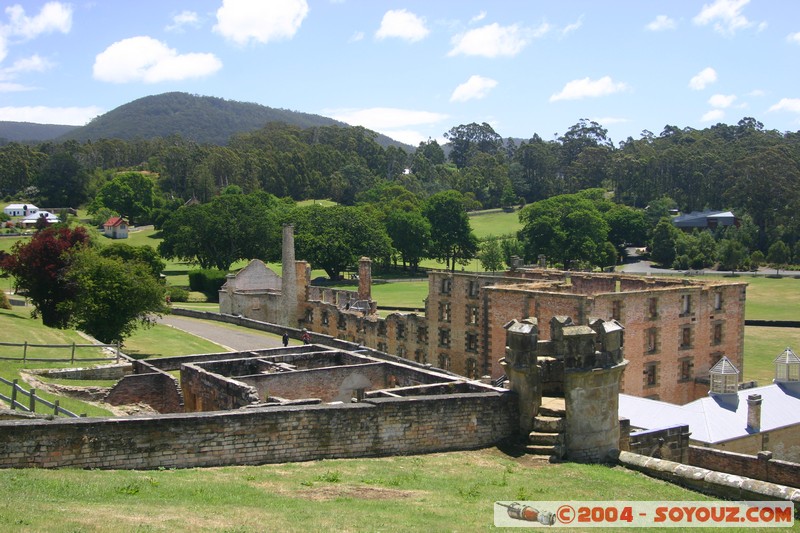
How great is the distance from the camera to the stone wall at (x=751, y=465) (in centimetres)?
2300

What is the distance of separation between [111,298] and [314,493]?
35867 millimetres

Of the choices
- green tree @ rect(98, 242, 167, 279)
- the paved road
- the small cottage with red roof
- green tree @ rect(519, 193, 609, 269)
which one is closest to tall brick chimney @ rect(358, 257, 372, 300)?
the paved road

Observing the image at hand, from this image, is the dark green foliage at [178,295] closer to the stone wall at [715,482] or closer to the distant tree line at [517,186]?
the distant tree line at [517,186]

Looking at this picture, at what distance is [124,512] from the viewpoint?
13141mm

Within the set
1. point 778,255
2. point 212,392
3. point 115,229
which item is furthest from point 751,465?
point 115,229

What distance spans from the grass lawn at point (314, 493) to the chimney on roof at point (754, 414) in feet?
60.8

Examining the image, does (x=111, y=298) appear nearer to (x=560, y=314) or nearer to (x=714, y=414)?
(x=560, y=314)

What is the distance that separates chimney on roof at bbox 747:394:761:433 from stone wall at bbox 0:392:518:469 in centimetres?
1864

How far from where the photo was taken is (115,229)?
139500 millimetres

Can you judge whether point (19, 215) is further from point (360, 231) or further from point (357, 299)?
point (357, 299)

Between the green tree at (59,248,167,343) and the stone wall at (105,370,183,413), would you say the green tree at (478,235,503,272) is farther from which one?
the stone wall at (105,370,183,413)

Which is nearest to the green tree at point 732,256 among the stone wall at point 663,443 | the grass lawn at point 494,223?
the grass lawn at point 494,223

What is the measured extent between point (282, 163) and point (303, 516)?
618 ft

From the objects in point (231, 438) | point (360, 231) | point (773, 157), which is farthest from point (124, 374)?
point (773, 157)
